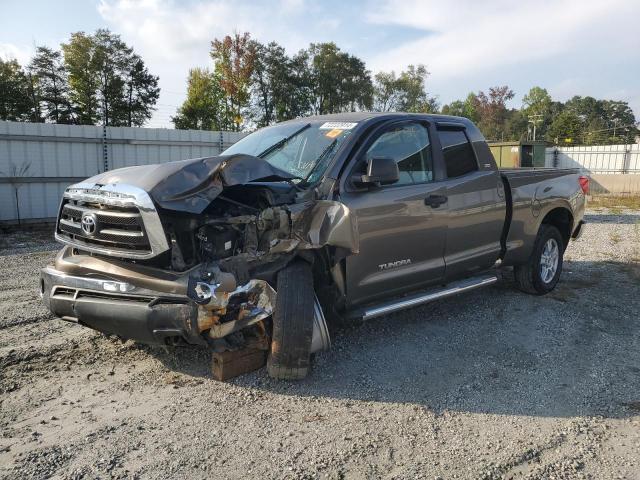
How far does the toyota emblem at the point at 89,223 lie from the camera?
340 centimetres

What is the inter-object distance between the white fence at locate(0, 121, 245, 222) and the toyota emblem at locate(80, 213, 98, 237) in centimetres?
830

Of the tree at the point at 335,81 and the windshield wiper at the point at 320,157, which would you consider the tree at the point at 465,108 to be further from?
the windshield wiper at the point at 320,157

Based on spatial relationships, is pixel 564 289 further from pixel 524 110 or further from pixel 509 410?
pixel 524 110

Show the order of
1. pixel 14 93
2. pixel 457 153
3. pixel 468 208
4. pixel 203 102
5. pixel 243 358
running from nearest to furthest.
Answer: pixel 243 358, pixel 468 208, pixel 457 153, pixel 14 93, pixel 203 102

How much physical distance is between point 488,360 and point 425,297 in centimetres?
72

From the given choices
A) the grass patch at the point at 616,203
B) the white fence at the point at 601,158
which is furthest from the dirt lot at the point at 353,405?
the white fence at the point at 601,158

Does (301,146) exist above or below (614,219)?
above

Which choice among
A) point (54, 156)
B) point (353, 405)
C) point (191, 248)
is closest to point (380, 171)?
point (191, 248)

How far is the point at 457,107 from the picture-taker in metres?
66.4

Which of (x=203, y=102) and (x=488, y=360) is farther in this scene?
(x=203, y=102)

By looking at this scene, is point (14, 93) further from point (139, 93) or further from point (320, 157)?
point (320, 157)

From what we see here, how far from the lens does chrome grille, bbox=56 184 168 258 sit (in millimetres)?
3160

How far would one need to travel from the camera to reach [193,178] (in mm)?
3232

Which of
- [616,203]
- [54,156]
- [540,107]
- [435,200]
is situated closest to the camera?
[435,200]
